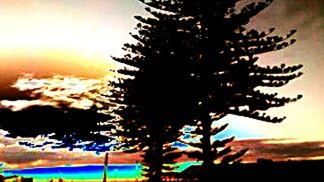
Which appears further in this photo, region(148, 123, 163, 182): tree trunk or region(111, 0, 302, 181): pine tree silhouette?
region(148, 123, 163, 182): tree trunk

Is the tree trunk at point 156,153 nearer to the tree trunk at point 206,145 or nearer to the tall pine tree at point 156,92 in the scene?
the tall pine tree at point 156,92

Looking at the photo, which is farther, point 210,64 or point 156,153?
point 156,153

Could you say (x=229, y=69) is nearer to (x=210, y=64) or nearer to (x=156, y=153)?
(x=210, y=64)

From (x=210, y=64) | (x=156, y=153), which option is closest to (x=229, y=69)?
(x=210, y=64)

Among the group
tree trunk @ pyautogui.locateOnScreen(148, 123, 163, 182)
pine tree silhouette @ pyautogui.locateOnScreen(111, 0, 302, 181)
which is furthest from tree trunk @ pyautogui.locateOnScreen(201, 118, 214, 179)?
tree trunk @ pyautogui.locateOnScreen(148, 123, 163, 182)

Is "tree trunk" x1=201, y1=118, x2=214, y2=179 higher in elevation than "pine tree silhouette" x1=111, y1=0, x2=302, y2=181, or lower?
lower

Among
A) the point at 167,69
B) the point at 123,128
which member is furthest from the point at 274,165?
the point at 123,128

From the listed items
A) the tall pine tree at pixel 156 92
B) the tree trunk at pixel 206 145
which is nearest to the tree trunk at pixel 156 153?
the tall pine tree at pixel 156 92

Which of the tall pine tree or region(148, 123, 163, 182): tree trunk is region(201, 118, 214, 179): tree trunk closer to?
the tall pine tree

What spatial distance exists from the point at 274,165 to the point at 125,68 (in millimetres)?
11470

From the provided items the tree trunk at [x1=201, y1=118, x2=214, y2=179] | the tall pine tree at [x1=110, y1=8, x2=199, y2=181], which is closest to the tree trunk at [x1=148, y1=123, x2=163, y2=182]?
the tall pine tree at [x1=110, y1=8, x2=199, y2=181]

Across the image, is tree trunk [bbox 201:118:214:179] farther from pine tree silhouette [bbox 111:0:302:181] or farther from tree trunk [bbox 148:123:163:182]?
tree trunk [bbox 148:123:163:182]

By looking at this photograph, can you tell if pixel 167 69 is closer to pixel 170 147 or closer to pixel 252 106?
pixel 252 106

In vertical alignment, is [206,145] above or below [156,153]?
below
